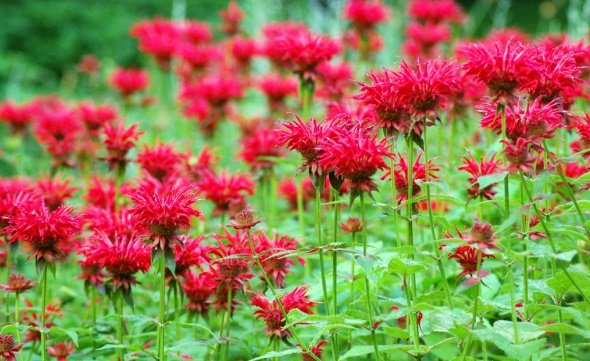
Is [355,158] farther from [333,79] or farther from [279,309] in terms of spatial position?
[333,79]

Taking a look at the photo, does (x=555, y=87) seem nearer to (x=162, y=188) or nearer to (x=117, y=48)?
(x=162, y=188)

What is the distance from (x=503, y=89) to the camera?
1707mm

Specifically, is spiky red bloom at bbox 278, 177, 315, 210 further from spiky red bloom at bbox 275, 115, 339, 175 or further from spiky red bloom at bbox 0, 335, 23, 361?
spiky red bloom at bbox 0, 335, 23, 361

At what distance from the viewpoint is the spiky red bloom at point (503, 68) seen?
5.55 ft

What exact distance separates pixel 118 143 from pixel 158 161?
132mm

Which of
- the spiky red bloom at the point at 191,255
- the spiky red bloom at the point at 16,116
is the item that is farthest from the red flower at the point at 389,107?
the spiky red bloom at the point at 16,116

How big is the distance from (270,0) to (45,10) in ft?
7.84

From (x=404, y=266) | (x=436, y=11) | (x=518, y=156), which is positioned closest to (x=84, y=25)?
(x=436, y=11)

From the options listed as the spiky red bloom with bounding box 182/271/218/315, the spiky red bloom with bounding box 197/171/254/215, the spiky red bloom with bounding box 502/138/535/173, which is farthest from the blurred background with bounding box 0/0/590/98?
the spiky red bloom with bounding box 502/138/535/173

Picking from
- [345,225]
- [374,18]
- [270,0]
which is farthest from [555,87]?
[270,0]

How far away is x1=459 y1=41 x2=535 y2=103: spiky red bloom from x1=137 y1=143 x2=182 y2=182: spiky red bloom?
1.21m

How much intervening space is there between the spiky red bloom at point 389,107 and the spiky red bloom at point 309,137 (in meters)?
0.10

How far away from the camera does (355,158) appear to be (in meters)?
1.69

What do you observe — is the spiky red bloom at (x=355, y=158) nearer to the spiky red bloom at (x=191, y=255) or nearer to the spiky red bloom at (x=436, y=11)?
the spiky red bloom at (x=191, y=255)
